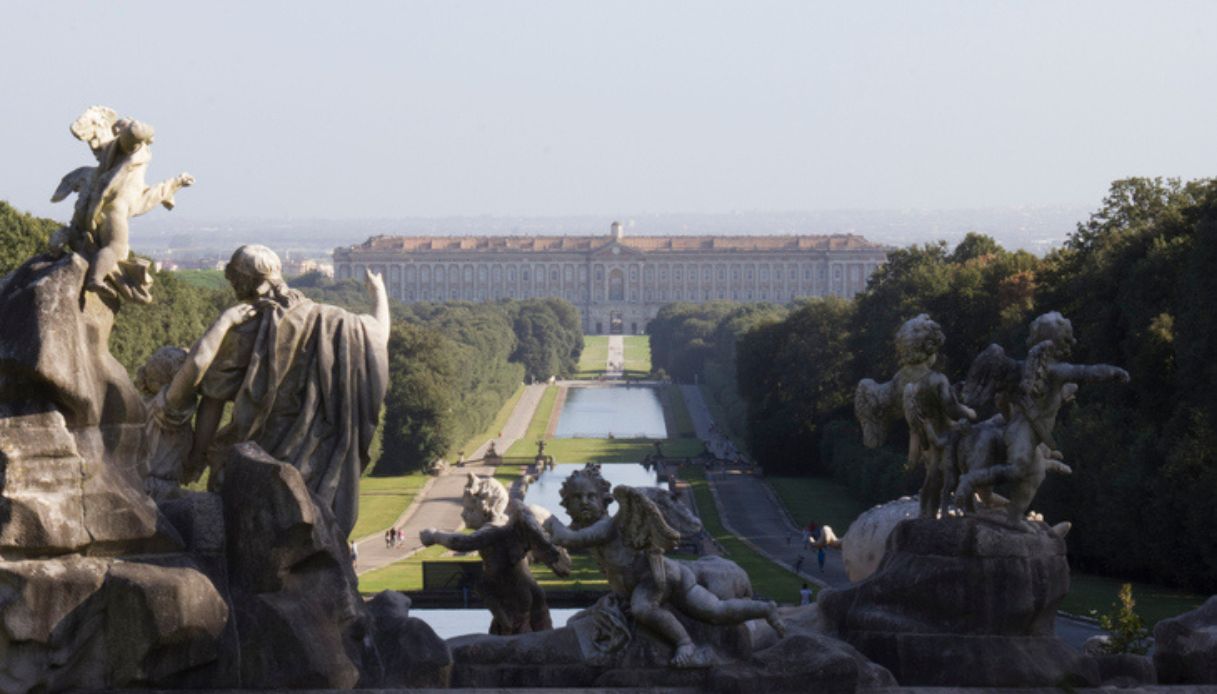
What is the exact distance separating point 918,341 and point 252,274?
4.40 meters

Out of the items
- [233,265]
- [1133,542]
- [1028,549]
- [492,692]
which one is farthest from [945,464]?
[1133,542]

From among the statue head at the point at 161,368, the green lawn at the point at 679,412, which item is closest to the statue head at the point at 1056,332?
the statue head at the point at 161,368

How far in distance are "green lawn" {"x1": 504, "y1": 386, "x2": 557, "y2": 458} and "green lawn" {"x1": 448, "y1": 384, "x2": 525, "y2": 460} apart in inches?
69.7

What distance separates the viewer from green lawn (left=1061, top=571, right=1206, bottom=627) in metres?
43.2

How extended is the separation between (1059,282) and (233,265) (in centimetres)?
5938

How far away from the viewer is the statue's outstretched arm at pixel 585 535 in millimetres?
13172

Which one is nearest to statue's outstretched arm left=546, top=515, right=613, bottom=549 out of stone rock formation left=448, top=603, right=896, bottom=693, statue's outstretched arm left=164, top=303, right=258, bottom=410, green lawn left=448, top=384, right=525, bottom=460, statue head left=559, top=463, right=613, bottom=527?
statue head left=559, top=463, right=613, bottom=527

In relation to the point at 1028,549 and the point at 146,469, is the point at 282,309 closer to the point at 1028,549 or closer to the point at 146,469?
the point at 146,469

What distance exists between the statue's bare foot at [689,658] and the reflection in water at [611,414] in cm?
10944

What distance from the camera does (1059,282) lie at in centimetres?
7094

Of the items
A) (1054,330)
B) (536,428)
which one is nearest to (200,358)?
(1054,330)

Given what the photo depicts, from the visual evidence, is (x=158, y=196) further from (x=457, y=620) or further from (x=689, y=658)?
(x=457, y=620)

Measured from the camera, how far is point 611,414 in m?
145

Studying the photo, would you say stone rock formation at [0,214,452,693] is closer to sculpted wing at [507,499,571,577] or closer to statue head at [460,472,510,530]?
sculpted wing at [507,499,571,577]
